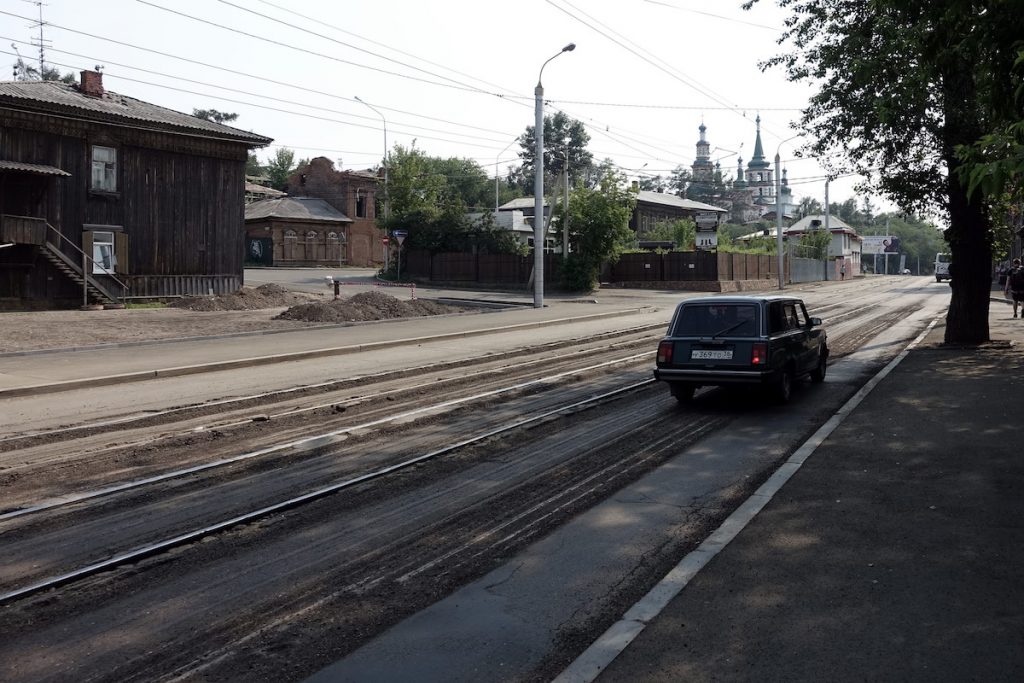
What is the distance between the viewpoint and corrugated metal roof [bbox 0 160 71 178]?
89.7ft

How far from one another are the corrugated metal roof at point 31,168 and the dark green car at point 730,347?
943 inches

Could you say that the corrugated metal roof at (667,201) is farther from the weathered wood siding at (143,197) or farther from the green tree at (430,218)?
the weathered wood siding at (143,197)

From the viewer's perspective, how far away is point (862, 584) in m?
5.26

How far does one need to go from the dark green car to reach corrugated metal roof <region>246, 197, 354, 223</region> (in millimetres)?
52724

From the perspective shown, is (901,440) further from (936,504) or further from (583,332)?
(583,332)

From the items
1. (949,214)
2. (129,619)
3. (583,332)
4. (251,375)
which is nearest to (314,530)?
(129,619)

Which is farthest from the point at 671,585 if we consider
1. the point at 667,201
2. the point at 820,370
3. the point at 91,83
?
the point at 667,201

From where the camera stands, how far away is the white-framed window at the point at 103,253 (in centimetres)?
3090

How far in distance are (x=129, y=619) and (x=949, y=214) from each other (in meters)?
18.5

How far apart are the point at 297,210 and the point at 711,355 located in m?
55.0

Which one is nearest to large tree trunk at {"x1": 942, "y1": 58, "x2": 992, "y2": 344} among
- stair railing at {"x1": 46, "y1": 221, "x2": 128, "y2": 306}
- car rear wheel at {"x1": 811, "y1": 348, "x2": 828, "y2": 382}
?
car rear wheel at {"x1": 811, "y1": 348, "x2": 828, "y2": 382}

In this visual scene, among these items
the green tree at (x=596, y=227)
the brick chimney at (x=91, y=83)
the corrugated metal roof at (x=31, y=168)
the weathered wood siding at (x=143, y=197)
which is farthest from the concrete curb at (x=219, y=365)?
the green tree at (x=596, y=227)

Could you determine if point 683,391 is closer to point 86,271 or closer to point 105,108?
point 86,271

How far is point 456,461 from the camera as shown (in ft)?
28.1
